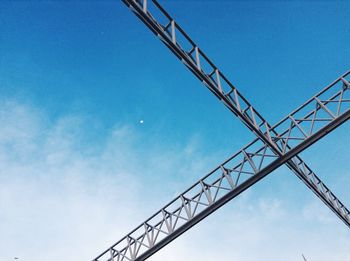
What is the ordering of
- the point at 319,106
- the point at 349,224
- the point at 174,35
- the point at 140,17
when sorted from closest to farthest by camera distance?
1. the point at 140,17
2. the point at 174,35
3. the point at 319,106
4. the point at 349,224

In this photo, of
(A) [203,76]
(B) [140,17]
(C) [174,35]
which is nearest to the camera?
A: (B) [140,17]

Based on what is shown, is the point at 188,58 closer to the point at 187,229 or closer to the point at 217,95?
the point at 217,95

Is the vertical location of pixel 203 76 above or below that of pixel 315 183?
above

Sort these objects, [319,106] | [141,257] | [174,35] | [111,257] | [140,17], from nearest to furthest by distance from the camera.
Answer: [140,17] → [174,35] → [319,106] → [141,257] → [111,257]

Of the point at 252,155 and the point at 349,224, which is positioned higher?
the point at 252,155

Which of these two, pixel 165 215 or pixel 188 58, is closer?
pixel 188 58

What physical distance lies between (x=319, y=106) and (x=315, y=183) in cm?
395

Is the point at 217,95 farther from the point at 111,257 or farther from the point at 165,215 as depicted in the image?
the point at 111,257

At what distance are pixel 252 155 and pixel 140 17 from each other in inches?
230

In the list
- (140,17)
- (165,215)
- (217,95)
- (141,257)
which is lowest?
(141,257)

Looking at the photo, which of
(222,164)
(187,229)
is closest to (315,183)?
(222,164)

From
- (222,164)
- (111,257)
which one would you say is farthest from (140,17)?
(111,257)

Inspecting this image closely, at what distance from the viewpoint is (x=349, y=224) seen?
12867 millimetres

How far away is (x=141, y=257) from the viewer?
10.4 metres
